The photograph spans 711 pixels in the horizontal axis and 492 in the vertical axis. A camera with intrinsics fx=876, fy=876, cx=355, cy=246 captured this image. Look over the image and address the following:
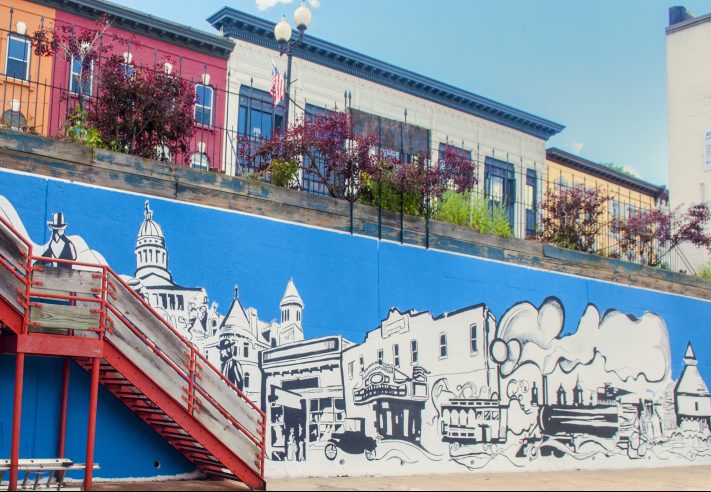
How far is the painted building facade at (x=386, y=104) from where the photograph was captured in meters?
28.4

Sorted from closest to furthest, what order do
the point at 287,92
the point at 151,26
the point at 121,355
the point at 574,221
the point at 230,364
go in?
the point at 121,355 < the point at 230,364 < the point at 287,92 < the point at 574,221 < the point at 151,26

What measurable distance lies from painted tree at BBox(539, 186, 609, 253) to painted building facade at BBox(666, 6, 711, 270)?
6.87 meters

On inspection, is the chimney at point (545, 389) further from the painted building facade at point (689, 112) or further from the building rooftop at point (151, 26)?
the building rooftop at point (151, 26)

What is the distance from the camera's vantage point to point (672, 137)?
89.3 feet

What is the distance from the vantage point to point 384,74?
32656 millimetres

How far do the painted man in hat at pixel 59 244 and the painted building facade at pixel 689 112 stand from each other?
63.9 feet

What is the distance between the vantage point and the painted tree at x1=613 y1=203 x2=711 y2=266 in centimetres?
2139

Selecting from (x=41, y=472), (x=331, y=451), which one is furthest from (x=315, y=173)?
(x=41, y=472)

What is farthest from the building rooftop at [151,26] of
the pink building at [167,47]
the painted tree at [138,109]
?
the painted tree at [138,109]

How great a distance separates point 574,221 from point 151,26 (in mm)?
14629

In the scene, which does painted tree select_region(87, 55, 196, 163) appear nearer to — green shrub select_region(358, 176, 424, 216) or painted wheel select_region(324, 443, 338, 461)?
green shrub select_region(358, 176, 424, 216)

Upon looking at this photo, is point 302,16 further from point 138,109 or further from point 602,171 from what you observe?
point 602,171

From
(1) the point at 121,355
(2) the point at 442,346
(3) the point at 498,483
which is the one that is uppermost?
(2) the point at 442,346

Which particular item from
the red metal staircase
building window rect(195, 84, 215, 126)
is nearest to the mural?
the red metal staircase
